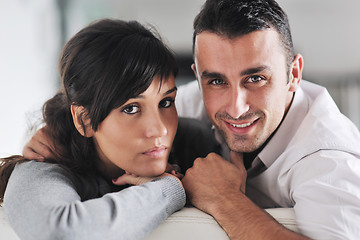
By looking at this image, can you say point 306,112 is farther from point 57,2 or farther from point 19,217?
point 57,2

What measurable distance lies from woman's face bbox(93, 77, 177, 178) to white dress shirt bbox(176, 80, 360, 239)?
1.27ft

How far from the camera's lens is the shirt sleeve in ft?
3.26

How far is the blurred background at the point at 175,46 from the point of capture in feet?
9.91

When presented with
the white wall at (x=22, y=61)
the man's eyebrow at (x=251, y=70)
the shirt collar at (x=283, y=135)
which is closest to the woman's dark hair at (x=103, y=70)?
the man's eyebrow at (x=251, y=70)

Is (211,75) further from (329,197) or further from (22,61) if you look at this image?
(22,61)

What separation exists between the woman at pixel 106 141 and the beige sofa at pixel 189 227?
31mm

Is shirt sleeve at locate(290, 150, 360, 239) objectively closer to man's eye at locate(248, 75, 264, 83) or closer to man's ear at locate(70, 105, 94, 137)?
man's eye at locate(248, 75, 264, 83)

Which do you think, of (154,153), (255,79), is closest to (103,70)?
(154,153)

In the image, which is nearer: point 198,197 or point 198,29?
point 198,197

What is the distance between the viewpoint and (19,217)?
0.98 metres

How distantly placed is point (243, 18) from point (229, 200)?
0.58 metres

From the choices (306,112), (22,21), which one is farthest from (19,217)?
(22,21)

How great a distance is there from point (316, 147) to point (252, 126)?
0.26m

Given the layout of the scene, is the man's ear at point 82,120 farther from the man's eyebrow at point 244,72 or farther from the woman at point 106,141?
the man's eyebrow at point 244,72
